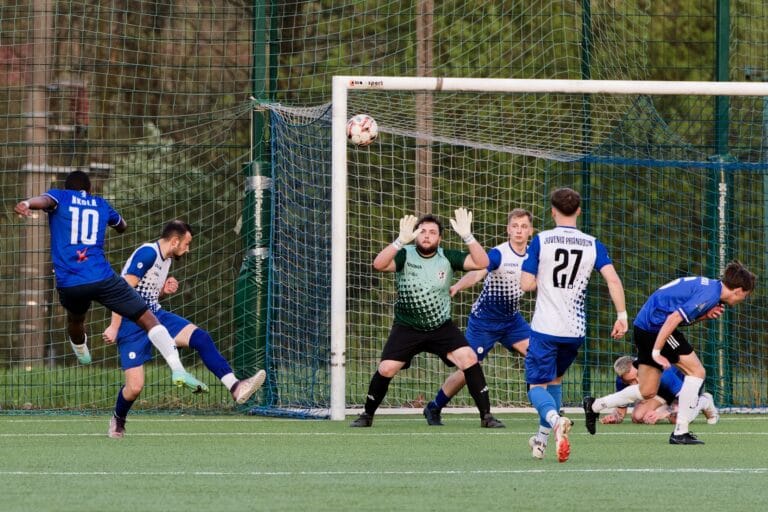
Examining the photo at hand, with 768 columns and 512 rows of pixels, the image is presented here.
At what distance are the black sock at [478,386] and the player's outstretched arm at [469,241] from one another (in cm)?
81

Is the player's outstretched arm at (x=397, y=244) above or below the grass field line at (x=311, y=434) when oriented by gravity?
above

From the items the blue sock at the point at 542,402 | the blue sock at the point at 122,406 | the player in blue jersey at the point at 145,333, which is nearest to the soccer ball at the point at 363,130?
the player in blue jersey at the point at 145,333

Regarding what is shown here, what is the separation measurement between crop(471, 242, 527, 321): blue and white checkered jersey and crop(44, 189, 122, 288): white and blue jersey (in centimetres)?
331

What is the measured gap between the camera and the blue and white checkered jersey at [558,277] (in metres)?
8.97

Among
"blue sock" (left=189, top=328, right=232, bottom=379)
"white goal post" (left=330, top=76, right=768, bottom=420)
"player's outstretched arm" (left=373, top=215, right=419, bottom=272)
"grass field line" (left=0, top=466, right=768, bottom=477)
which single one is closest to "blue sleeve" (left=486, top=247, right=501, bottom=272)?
"player's outstretched arm" (left=373, top=215, right=419, bottom=272)

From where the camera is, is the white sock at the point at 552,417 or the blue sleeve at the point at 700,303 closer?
the white sock at the point at 552,417

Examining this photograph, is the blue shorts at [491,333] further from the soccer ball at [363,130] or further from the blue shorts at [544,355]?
the blue shorts at [544,355]

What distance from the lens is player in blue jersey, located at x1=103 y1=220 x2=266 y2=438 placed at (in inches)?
418

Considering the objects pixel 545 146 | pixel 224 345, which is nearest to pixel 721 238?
pixel 545 146

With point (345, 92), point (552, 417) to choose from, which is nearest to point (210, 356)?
point (345, 92)

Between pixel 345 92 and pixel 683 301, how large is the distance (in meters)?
3.56

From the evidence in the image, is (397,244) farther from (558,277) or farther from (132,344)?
(558,277)

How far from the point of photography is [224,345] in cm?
1428

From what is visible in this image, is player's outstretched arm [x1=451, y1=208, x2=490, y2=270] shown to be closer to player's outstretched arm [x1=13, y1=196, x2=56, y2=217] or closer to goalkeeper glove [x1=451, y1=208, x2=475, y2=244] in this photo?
goalkeeper glove [x1=451, y1=208, x2=475, y2=244]
